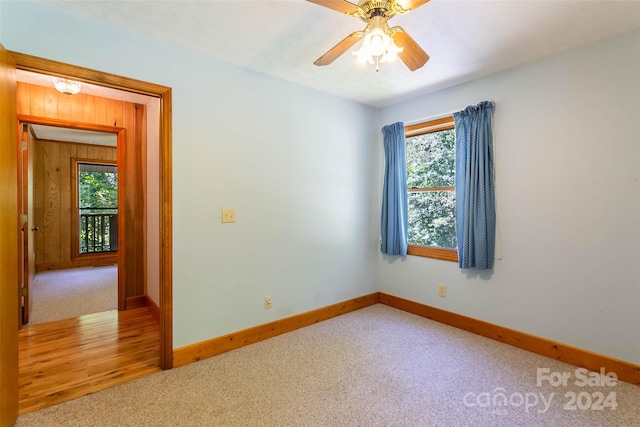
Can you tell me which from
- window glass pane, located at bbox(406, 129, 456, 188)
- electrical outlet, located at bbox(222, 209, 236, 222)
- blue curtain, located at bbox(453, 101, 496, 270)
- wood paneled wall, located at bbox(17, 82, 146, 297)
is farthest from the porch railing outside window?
blue curtain, located at bbox(453, 101, 496, 270)

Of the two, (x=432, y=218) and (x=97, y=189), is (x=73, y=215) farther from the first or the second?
(x=432, y=218)

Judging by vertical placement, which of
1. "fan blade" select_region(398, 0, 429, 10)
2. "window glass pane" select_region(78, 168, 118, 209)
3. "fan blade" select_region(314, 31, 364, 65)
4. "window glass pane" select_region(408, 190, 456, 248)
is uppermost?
"fan blade" select_region(398, 0, 429, 10)

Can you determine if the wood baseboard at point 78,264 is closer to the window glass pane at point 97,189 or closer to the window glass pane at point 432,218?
the window glass pane at point 97,189

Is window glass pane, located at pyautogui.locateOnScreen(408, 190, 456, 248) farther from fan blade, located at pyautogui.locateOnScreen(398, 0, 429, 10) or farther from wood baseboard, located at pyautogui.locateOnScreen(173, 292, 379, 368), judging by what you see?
fan blade, located at pyautogui.locateOnScreen(398, 0, 429, 10)

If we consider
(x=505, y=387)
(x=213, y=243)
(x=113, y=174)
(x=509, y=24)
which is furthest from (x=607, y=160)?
(x=113, y=174)

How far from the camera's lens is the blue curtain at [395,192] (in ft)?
11.5

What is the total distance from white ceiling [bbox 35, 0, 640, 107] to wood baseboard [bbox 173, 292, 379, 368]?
2.37 metres

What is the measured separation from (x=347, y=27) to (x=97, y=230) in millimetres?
7123

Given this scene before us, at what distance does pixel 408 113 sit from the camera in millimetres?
3520

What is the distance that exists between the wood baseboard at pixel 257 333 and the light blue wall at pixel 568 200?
128 cm

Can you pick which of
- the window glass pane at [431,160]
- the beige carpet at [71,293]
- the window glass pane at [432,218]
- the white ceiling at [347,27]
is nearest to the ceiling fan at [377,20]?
the white ceiling at [347,27]

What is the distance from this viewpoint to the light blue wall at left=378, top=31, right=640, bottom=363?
7.10ft

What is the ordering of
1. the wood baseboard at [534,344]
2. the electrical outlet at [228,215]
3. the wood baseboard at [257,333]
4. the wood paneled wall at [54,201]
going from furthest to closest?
1. the wood paneled wall at [54,201]
2. the electrical outlet at [228,215]
3. the wood baseboard at [257,333]
4. the wood baseboard at [534,344]

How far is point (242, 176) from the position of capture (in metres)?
2.70
